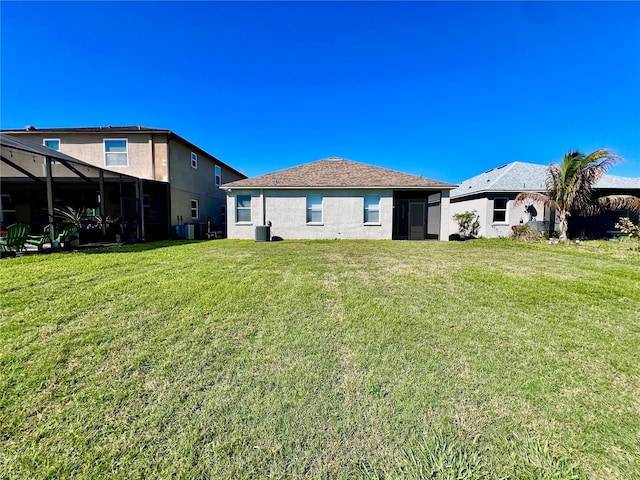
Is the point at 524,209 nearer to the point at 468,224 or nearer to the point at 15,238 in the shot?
the point at 468,224

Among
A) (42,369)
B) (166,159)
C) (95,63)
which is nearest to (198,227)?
(166,159)

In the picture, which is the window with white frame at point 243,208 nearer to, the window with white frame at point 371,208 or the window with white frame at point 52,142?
the window with white frame at point 371,208

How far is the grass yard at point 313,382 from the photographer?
183 centimetres

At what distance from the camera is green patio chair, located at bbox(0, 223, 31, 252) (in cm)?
792

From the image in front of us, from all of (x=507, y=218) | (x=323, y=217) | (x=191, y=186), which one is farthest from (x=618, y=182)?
(x=191, y=186)

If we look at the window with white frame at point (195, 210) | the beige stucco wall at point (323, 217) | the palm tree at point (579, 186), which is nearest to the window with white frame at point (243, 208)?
the beige stucco wall at point (323, 217)

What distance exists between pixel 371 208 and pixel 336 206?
198 centimetres

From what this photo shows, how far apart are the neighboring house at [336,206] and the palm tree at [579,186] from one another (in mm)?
5512

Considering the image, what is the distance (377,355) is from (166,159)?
16124 millimetres

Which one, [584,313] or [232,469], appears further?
[584,313]

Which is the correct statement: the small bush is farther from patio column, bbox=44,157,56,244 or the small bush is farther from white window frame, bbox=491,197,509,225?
patio column, bbox=44,157,56,244

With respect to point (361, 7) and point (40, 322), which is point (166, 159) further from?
point (40, 322)

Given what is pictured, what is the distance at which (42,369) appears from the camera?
265 centimetres

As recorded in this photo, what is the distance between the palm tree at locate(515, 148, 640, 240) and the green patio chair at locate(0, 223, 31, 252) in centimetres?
2191
